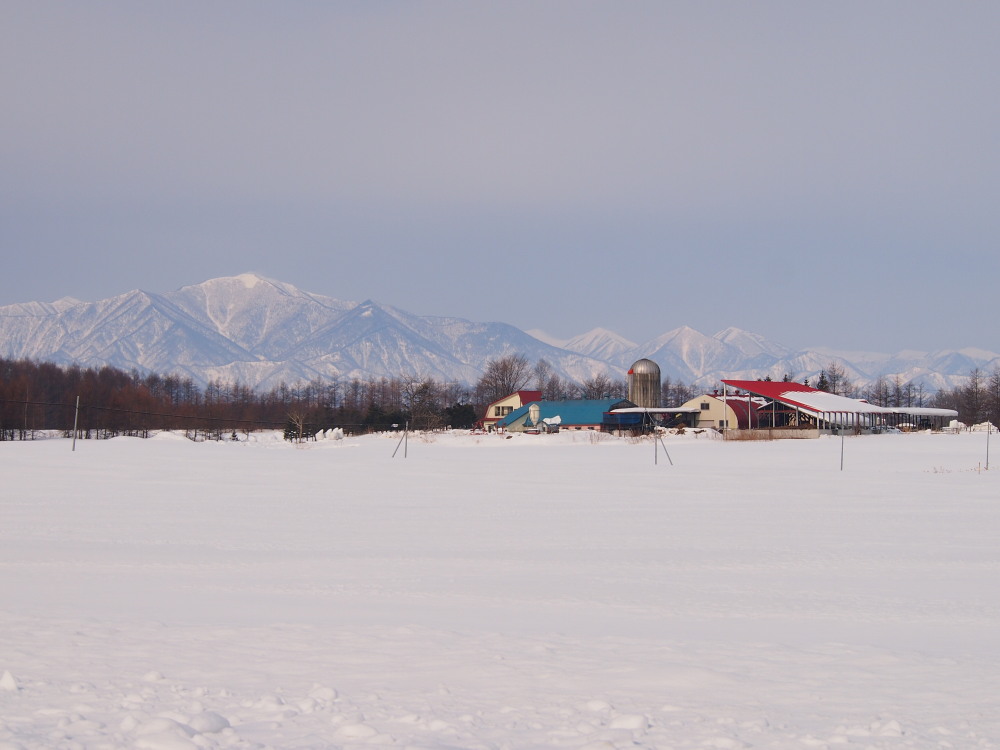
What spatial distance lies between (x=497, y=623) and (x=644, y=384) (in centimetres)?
9123

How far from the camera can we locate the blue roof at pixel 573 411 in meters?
87.4

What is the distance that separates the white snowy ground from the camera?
19.1 ft

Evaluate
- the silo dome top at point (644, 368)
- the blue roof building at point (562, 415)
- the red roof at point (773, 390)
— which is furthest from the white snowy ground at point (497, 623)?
the silo dome top at point (644, 368)

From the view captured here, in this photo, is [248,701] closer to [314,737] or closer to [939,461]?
[314,737]

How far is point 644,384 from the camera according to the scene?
325 ft

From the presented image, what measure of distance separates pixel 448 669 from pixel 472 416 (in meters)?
96.6

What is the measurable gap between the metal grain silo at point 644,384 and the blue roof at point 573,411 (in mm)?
7376

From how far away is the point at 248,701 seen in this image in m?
6.14

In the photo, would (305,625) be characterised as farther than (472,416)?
No

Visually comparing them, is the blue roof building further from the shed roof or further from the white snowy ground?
the white snowy ground

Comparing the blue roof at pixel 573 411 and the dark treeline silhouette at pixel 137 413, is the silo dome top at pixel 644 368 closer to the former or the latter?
the blue roof at pixel 573 411

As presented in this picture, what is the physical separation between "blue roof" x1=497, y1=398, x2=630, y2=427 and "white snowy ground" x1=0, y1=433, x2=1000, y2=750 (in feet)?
213

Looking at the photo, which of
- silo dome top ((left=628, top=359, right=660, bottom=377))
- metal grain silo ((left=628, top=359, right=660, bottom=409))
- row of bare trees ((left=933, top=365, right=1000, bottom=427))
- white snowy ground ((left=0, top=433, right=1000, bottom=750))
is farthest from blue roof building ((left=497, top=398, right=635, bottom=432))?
white snowy ground ((left=0, top=433, right=1000, bottom=750))

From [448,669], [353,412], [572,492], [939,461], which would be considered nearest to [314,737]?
[448,669]
